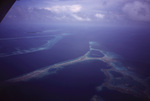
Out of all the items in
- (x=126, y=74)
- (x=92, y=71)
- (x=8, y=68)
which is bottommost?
(x=126, y=74)

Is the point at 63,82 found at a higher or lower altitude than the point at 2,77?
lower

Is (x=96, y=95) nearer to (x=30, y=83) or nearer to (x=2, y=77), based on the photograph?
(x=30, y=83)

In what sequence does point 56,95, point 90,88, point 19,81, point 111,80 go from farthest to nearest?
point 111,80 < point 19,81 < point 90,88 < point 56,95

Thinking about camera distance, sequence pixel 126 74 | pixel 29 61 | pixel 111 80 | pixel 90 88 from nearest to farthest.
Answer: pixel 90 88 < pixel 111 80 < pixel 126 74 < pixel 29 61

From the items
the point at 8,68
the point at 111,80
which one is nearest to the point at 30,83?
the point at 8,68

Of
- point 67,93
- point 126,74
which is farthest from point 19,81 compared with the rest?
point 126,74

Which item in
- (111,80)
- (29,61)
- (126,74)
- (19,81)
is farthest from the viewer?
(29,61)

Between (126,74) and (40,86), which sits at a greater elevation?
(40,86)

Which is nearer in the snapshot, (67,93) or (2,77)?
(67,93)

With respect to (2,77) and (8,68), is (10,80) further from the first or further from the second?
(8,68)
